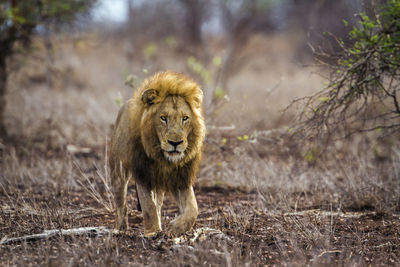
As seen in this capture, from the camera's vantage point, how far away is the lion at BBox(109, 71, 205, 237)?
3572 mm

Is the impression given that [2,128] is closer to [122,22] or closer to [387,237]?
[387,237]

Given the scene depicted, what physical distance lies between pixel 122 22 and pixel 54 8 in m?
21.2

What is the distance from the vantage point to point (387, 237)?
405 cm

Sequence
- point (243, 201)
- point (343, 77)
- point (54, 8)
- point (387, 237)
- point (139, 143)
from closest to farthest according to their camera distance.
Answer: point (139, 143) → point (387, 237) → point (343, 77) → point (243, 201) → point (54, 8)

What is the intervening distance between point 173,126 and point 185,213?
0.77m

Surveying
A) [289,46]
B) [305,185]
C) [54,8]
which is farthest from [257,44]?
[305,185]

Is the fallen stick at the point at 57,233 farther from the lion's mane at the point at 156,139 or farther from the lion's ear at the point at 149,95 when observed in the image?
the lion's ear at the point at 149,95

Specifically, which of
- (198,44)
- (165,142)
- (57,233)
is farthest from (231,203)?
(198,44)

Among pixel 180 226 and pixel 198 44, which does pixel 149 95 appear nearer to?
pixel 180 226

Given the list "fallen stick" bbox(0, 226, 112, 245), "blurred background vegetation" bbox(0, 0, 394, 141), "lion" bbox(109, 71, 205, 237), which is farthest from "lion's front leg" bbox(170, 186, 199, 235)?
"blurred background vegetation" bbox(0, 0, 394, 141)

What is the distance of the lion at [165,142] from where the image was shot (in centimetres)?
357

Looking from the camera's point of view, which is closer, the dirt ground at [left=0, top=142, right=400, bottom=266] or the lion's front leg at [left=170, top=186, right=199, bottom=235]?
the dirt ground at [left=0, top=142, right=400, bottom=266]

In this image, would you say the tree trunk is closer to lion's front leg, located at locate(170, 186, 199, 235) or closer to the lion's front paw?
lion's front leg, located at locate(170, 186, 199, 235)

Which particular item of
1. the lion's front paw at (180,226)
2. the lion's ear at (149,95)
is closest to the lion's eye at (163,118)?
the lion's ear at (149,95)
